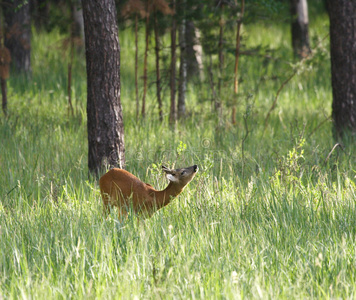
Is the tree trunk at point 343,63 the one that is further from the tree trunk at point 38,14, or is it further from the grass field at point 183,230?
the tree trunk at point 38,14

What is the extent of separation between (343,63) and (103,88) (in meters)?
3.71

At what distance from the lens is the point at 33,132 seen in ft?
25.8

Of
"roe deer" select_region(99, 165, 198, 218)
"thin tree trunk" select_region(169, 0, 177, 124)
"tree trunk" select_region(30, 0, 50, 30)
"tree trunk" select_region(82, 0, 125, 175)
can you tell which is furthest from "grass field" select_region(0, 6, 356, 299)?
"tree trunk" select_region(30, 0, 50, 30)

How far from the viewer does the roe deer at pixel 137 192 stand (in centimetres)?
429

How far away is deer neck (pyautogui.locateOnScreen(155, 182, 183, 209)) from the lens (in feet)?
14.1

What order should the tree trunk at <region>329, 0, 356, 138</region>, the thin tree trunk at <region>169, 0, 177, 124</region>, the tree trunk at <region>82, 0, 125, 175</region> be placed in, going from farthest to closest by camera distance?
the thin tree trunk at <region>169, 0, 177, 124</region>
the tree trunk at <region>329, 0, 356, 138</region>
the tree trunk at <region>82, 0, 125, 175</region>

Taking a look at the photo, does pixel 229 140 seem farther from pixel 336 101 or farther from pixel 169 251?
pixel 169 251

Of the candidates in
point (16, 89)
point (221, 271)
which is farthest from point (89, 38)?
point (16, 89)

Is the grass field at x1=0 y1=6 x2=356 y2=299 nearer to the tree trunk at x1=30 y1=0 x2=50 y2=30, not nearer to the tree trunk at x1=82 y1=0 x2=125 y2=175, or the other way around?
the tree trunk at x1=82 y1=0 x2=125 y2=175

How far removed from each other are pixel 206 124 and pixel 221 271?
5573 millimetres

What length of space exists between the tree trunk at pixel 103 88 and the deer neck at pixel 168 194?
1602 mm

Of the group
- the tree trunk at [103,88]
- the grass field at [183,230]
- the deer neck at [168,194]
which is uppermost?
the tree trunk at [103,88]

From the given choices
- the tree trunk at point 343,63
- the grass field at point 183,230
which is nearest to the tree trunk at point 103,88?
the grass field at point 183,230

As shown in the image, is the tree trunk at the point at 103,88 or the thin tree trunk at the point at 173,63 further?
the thin tree trunk at the point at 173,63
